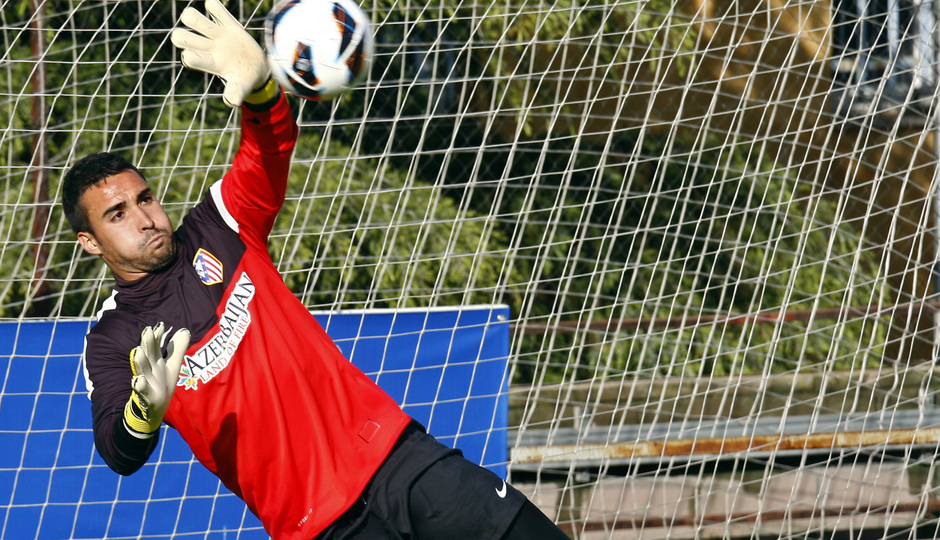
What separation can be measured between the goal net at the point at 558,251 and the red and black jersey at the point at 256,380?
123 centimetres

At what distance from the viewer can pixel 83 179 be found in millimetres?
2078

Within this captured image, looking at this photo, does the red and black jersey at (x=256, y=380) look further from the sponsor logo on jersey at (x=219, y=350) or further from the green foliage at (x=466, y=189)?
the green foliage at (x=466, y=189)

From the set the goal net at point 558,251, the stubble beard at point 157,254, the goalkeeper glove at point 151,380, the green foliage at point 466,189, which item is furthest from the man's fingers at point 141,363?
the green foliage at point 466,189

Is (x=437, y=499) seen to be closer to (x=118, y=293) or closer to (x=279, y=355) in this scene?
(x=279, y=355)

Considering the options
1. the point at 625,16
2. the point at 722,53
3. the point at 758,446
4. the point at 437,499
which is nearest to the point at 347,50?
the point at 437,499

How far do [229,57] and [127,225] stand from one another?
46 cm

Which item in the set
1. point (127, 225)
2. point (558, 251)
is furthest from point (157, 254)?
point (558, 251)

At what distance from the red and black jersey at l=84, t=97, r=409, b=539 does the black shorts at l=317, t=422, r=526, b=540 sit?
35mm

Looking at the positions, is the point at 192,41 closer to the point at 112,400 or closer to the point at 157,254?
the point at 157,254

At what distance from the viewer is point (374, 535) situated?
A: 200 cm

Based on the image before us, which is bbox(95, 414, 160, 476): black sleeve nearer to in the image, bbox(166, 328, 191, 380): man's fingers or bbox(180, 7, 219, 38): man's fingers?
bbox(166, 328, 191, 380): man's fingers

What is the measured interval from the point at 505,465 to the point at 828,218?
3360mm

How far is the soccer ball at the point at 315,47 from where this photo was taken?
2.11 metres

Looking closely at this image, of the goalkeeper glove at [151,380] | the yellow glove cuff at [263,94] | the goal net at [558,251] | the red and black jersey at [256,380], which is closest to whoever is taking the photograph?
the goalkeeper glove at [151,380]
